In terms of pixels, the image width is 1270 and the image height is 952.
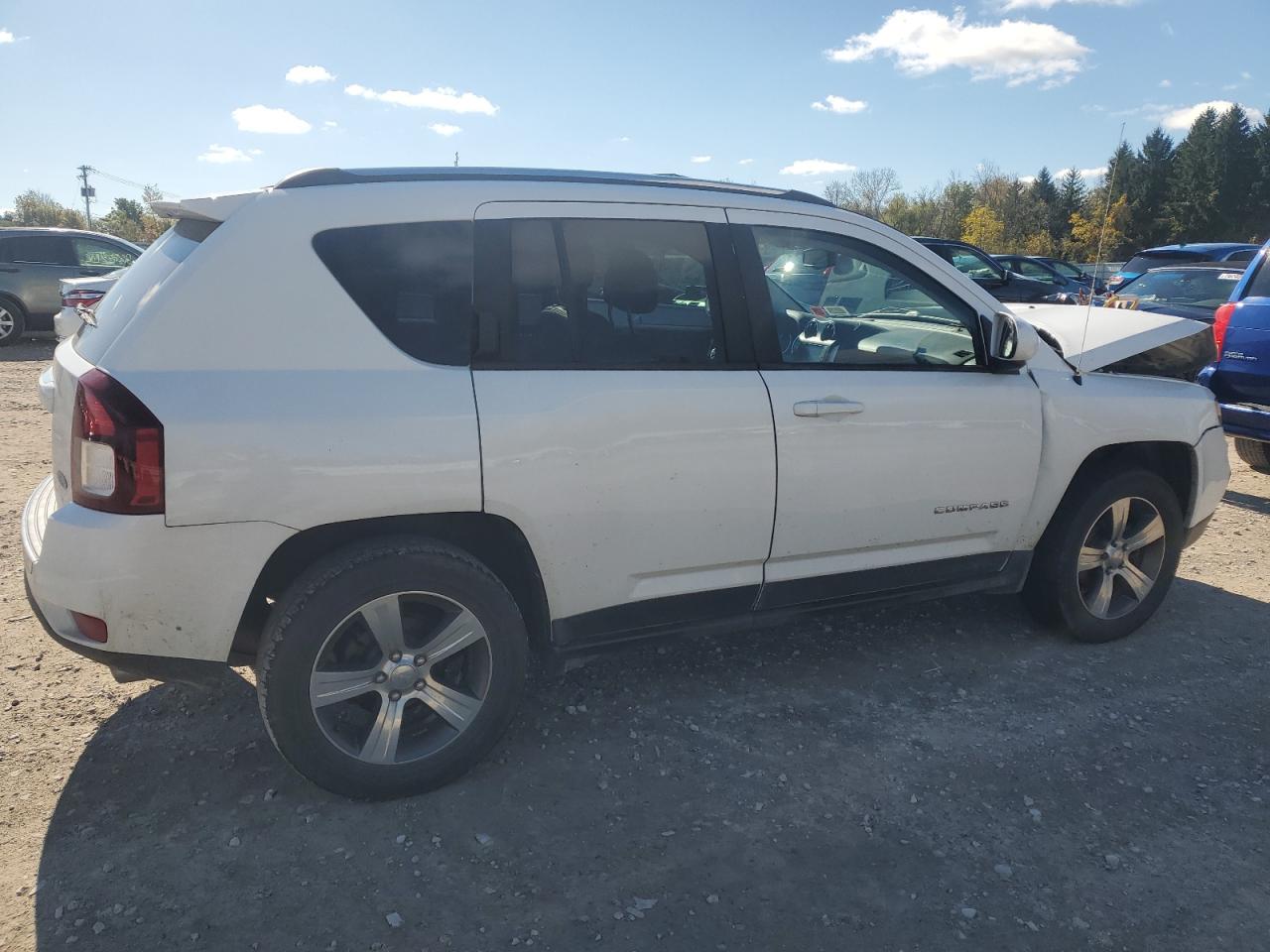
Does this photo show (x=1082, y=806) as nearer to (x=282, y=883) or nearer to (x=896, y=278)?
(x=896, y=278)

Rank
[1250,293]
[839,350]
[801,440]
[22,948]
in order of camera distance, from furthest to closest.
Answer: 1. [1250,293]
2. [839,350]
3. [801,440]
4. [22,948]

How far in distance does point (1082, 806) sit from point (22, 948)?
3085mm

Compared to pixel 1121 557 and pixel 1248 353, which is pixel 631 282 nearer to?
pixel 1121 557

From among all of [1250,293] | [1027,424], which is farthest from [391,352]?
[1250,293]

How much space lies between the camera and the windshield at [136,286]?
2.73 meters

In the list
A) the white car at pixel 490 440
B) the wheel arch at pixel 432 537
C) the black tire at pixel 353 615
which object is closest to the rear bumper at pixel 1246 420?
A: the white car at pixel 490 440

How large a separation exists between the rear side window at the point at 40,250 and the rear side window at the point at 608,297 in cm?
1426

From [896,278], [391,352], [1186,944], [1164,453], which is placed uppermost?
[896,278]

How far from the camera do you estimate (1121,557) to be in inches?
166

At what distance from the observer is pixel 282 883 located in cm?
258

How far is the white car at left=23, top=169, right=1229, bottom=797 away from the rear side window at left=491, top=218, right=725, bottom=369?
1 cm

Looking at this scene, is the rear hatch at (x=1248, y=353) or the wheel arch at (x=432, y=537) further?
the rear hatch at (x=1248, y=353)

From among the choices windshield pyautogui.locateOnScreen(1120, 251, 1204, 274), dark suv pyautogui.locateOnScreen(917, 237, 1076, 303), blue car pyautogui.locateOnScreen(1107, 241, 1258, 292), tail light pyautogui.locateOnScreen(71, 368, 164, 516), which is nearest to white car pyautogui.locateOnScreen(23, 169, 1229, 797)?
tail light pyautogui.locateOnScreen(71, 368, 164, 516)

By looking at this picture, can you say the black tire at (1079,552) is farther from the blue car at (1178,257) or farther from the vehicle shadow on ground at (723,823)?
the blue car at (1178,257)
